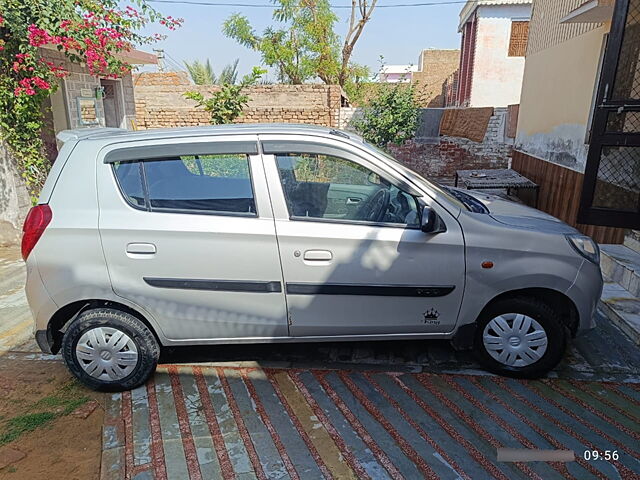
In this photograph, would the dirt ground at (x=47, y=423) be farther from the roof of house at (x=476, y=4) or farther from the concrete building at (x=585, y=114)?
the roof of house at (x=476, y=4)

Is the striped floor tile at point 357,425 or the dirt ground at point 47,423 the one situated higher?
the striped floor tile at point 357,425

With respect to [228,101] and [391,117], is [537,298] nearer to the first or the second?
[228,101]

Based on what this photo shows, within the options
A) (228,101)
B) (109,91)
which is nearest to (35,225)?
(228,101)

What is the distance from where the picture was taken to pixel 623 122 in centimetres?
500

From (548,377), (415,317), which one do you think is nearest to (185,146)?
(415,317)

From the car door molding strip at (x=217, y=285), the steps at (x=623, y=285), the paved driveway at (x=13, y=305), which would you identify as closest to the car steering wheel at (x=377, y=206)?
the car door molding strip at (x=217, y=285)

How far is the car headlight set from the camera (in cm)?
308

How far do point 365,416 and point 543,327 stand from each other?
4.54 ft

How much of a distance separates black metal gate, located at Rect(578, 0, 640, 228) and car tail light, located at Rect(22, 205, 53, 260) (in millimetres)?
5256

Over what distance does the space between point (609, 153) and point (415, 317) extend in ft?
12.0

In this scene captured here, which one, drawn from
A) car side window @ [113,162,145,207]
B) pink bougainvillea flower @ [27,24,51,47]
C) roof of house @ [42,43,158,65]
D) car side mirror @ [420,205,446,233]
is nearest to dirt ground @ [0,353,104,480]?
car side window @ [113,162,145,207]

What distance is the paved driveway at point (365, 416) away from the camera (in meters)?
2.53

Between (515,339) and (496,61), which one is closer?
(515,339)

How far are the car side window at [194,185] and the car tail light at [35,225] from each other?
51 centimetres
